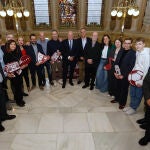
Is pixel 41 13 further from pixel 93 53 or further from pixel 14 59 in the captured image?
pixel 14 59

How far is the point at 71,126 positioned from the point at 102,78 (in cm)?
197

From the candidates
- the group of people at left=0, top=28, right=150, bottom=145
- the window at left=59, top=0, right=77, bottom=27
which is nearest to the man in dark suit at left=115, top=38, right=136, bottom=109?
the group of people at left=0, top=28, right=150, bottom=145

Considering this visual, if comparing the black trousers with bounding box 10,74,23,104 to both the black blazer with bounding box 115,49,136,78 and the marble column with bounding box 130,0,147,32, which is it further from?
the marble column with bounding box 130,0,147,32

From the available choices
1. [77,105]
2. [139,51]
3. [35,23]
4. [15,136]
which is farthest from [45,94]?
[35,23]

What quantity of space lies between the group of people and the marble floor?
341 mm

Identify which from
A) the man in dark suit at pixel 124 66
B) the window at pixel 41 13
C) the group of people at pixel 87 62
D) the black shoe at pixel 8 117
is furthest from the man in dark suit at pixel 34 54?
the window at pixel 41 13

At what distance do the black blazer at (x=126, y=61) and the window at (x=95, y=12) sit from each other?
24.3 feet

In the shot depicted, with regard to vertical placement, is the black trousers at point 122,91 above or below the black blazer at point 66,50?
below

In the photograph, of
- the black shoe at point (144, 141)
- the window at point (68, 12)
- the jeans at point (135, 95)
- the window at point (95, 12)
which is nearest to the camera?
the black shoe at point (144, 141)

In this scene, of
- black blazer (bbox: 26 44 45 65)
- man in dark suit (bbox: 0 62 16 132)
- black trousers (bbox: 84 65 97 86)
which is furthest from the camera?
black trousers (bbox: 84 65 97 86)

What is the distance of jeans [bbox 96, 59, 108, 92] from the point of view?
493 cm

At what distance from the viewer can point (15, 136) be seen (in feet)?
11.1

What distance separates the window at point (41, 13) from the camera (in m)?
10.4

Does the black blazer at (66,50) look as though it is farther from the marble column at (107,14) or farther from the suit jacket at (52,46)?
the marble column at (107,14)
